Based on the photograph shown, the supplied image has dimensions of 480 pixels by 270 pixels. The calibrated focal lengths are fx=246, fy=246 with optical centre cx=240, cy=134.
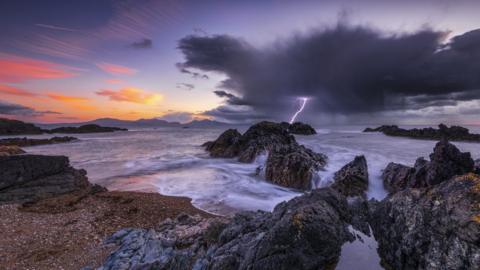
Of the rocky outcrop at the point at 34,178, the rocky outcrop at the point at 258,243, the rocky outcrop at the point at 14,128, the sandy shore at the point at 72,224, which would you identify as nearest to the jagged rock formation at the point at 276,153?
the sandy shore at the point at 72,224

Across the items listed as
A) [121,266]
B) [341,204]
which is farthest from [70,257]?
[341,204]

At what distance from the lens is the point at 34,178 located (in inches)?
507

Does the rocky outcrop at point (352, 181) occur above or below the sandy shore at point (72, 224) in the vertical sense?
above

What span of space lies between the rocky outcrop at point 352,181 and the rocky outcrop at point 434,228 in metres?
8.44

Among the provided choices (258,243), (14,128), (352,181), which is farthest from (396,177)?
(14,128)

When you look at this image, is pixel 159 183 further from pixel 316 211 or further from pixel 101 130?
pixel 101 130

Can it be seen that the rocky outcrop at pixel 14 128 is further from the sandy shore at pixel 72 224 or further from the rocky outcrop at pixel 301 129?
the sandy shore at pixel 72 224

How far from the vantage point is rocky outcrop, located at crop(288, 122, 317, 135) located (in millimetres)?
71438

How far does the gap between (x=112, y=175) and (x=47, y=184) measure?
6757 mm

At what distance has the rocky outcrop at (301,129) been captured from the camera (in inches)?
2813

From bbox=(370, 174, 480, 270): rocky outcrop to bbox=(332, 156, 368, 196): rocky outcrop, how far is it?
844 centimetres

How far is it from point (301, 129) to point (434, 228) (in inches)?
2788

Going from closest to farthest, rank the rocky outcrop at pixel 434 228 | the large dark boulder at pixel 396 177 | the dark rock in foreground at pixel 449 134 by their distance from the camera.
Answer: the rocky outcrop at pixel 434 228 < the large dark boulder at pixel 396 177 < the dark rock in foreground at pixel 449 134

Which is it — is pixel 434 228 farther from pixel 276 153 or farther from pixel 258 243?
pixel 276 153
